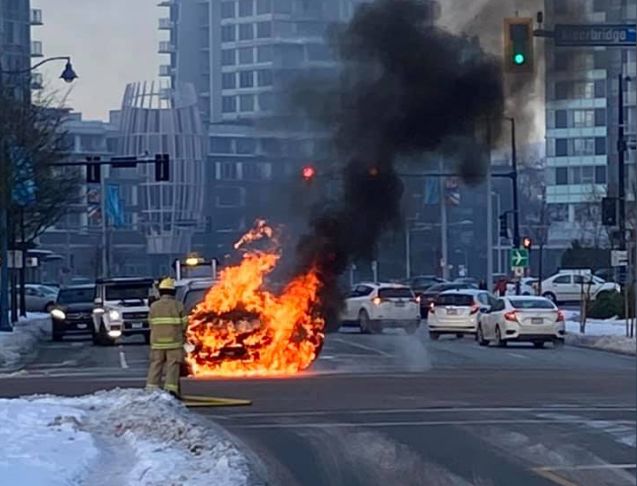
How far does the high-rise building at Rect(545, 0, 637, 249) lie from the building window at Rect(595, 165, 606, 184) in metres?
0.04

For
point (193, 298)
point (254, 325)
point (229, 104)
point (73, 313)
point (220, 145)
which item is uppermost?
point (229, 104)

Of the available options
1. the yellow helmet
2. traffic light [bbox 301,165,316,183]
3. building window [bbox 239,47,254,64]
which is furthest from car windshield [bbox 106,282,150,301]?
the yellow helmet

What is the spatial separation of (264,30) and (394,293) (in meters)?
19.3

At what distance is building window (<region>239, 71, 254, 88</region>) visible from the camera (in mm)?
35312

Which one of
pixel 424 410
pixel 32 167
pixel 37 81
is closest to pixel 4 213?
pixel 32 167

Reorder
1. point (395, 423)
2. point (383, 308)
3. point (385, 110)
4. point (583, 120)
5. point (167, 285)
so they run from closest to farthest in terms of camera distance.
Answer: point (395, 423)
point (167, 285)
point (385, 110)
point (583, 120)
point (383, 308)

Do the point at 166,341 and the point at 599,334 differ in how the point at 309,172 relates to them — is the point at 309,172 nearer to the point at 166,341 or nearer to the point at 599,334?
the point at 166,341

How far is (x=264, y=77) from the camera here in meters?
34.3

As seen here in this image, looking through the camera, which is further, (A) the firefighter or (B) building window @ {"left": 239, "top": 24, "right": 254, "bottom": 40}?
(B) building window @ {"left": 239, "top": 24, "right": 254, "bottom": 40}

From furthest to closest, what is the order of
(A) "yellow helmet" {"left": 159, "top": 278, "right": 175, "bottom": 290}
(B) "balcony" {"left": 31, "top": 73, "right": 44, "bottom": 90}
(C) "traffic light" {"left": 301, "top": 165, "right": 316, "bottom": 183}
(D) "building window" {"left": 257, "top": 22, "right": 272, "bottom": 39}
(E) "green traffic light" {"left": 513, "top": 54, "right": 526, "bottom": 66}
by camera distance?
(B) "balcony" {"left": 31, "top": 73, "right": 44, "bottom": 90} → (C) "traffic light" {"left": 301, "top": 165, "right": 316, "bottom": 183} → (D) "building window" {"left": 257, "top": 22, "right": 272, "bottom": 39} → (E) "green traffic light" {"left": 513, "top": 54, "right": 526, "bottom": 66} → (A) "yellow helmet" {"left": 159, "top": 278, "right": 175, "bottom": 290}

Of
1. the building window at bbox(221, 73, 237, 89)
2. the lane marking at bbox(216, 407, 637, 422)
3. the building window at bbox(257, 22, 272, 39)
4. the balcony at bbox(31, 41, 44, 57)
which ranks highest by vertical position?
the balcony at bbox(31, 41, 44, 57)

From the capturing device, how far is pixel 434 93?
31.5 metres

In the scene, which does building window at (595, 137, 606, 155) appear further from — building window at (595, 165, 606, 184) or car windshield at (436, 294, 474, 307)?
building window at (595, 165, 606, 184)

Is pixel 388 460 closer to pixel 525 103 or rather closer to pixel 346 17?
pixel 525 103
